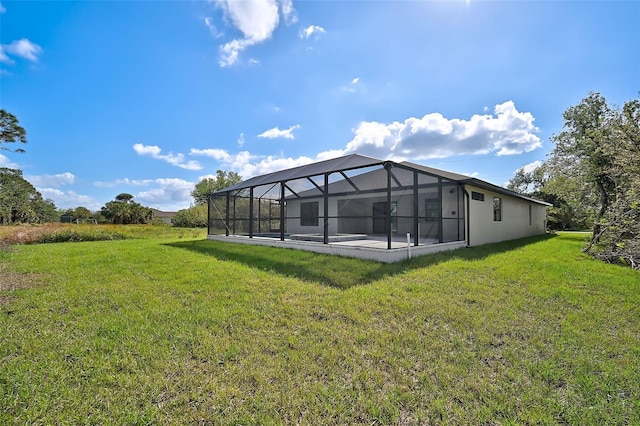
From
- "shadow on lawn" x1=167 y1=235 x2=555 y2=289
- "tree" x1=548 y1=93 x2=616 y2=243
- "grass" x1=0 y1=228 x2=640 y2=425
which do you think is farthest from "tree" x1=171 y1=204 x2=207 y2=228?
"tree" x1=548 y1=93 x2=616 y2=243

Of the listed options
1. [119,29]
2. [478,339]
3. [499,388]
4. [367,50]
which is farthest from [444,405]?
[119,29]

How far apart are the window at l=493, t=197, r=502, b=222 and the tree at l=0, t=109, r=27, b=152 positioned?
25.5 m

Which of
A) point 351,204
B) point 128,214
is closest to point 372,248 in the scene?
point 351,204

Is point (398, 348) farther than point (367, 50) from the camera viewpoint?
No

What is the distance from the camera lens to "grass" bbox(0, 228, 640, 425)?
1.92 meters

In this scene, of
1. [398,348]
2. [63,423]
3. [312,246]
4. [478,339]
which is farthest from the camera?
[312,246]

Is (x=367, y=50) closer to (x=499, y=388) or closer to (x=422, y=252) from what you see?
(x=422, y=252)

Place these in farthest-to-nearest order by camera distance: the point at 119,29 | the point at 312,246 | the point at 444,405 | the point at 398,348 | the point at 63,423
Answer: the point at 312,246
the point at 119,29
the point at 398,348
the point at 444,405
the point at 63,423

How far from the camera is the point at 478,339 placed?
2.94 meters

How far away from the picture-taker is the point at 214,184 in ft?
141

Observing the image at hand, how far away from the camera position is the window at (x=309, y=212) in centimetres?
1374

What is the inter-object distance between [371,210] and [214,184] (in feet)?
119

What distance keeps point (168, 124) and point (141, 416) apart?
13.0m

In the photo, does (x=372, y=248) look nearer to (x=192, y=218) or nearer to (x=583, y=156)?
(x=583, y=156)
